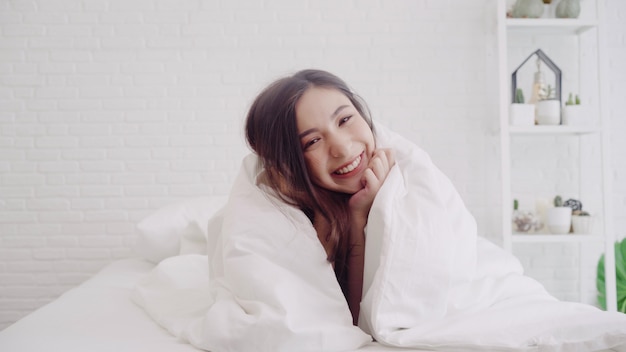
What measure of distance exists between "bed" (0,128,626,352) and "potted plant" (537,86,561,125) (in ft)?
5.17

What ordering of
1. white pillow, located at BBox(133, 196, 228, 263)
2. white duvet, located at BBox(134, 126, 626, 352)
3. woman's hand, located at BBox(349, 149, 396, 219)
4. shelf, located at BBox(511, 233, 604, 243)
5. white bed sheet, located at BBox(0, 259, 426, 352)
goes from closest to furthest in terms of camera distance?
white duvet, located at BBox(134, 126, 626, 352) < white bed sheet, located at BBox(0, 259, 426, 352) < woman's hand, located at BBox(349, 149, 396, 219) < white pillow, located at BBox(133, 196, 228, 263) < shelf, located at BBox(511, 233, 604, 243)

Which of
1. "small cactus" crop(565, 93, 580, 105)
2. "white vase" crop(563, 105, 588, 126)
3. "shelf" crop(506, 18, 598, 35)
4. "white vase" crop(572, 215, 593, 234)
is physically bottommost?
"white vase" crop(572, 215, 593, 234)

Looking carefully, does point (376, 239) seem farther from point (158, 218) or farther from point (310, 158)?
point (158, 218)

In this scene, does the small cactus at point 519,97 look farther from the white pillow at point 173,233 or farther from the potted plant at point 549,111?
the white pillow at point 173,233

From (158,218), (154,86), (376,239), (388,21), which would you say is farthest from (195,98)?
(376,239)

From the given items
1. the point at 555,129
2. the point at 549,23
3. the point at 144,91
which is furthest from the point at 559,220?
the point at 144,91

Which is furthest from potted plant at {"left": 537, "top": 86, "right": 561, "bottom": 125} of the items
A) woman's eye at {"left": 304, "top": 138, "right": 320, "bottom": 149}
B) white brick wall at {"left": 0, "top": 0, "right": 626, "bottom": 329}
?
woman's eye at {"left": 304, "top": 138, "right": 320, "bottom": 149}

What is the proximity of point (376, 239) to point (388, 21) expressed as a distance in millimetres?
2142

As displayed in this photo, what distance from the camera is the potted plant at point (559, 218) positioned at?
2.95 metres

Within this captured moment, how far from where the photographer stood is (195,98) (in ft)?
10.6

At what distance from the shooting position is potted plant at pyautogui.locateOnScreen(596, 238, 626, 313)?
3.16 metres

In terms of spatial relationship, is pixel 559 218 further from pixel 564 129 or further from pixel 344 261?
pixel 344 261

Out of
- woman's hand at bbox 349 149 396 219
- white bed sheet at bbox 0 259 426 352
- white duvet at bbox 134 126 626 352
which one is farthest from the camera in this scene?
woman's hand at bbox 349 149 396 219

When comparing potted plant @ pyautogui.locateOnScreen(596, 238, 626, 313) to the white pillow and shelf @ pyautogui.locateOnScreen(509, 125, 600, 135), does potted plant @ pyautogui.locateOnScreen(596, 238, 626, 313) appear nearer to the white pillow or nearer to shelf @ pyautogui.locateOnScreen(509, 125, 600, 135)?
shelf @ pyautogui.locateOnScreen(509, 125, 600, 135)
